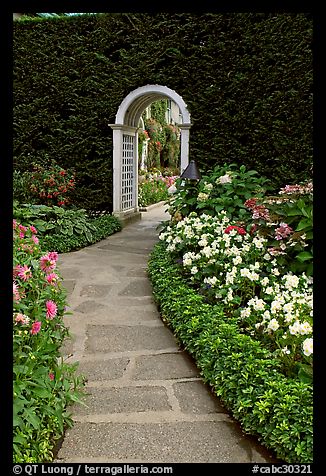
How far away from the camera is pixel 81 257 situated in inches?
258

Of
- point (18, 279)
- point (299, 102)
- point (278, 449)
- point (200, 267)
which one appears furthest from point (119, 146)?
point (278, 449)

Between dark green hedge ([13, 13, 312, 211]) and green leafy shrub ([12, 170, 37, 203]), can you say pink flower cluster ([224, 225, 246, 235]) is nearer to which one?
dark green hedge ([13, 13, 312, 211])

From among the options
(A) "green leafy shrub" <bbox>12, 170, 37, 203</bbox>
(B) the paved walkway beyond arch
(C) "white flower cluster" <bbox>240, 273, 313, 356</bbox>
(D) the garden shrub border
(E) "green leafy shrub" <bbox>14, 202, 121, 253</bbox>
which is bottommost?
(B) the paved walkway beyond arch

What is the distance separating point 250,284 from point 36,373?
6.23ft

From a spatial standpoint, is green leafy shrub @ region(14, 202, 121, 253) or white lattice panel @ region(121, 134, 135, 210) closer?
green leafy shrub @ region(14, 202, 121, 253)

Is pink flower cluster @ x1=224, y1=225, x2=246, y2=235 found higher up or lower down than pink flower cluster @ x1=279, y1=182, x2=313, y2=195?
lower down

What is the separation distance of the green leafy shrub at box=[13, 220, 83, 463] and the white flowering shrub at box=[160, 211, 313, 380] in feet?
3.80

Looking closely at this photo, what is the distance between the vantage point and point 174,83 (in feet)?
28.2

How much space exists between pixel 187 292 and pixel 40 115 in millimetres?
6414

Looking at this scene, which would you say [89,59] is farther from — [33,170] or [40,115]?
[33,170]

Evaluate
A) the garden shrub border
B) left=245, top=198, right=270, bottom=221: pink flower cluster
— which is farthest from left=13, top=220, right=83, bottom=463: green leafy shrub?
left=245, top=198, right=270, bottom=221: pink flower cluster

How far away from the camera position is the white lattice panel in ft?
31.9

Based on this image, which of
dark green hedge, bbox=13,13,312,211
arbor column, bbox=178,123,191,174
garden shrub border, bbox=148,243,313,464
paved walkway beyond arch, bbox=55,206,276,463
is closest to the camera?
garden shrub border, bbox=148,243,313,464

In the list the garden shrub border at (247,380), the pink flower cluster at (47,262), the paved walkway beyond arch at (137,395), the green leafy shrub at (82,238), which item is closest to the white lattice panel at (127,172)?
the green leafy shrub at (82,238)
